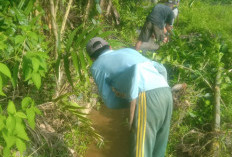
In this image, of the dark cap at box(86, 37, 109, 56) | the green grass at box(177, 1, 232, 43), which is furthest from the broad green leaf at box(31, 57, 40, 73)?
the green grass at box(177, 1, 232, 43)

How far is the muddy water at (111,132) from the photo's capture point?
3.19 meters

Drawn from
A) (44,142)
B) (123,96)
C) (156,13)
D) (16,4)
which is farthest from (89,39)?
(156,13)

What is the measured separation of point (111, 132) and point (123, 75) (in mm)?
1637

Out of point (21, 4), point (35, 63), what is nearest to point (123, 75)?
point (35, 63)

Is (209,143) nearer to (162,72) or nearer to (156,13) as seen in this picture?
(162,72)

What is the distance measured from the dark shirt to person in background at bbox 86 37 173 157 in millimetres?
3074

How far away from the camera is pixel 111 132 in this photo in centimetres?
350

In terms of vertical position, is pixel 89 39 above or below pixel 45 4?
below

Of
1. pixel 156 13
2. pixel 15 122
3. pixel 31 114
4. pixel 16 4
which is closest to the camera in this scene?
pixel 15 122

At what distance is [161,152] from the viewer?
248 centimetres

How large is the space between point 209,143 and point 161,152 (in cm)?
83

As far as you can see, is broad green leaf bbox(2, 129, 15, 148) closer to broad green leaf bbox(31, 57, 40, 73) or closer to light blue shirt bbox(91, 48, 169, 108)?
broad green leaf bbox(31, 57, 40, 73)

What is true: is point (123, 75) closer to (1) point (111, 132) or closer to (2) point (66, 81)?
(2) point (66, 81)

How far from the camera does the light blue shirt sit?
201cm
